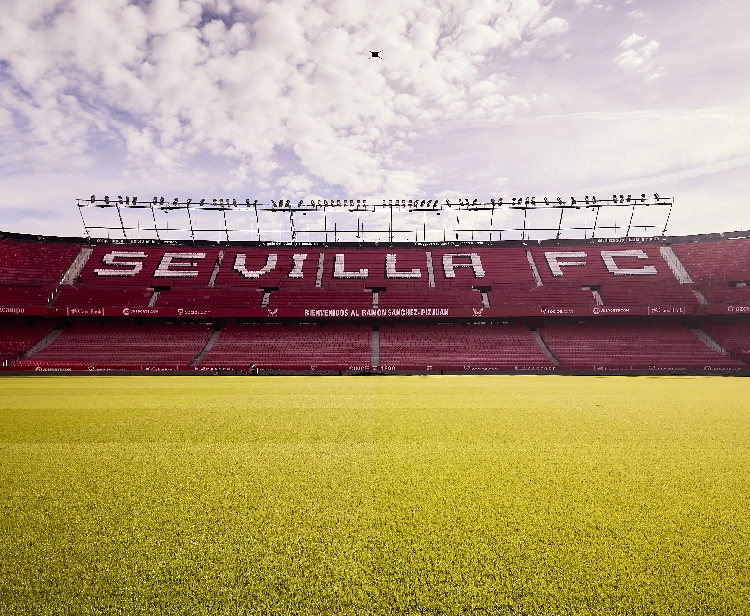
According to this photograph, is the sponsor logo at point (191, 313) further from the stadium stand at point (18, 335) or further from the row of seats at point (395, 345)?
the stadium stand at point (18, 335)

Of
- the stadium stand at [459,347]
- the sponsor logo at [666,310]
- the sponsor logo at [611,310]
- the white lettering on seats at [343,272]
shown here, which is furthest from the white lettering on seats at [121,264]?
the sponsor logo at [666,310]

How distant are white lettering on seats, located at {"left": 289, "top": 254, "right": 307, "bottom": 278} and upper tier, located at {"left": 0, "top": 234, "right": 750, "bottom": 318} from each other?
115mm

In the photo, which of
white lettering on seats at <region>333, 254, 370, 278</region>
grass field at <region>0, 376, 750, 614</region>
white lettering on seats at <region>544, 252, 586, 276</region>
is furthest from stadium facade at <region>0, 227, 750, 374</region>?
grass field at <region>0, 376, 750, 614</region>

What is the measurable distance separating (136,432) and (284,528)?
219 inches

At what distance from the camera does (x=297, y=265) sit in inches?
1630

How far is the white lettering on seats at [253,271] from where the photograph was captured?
39675mm

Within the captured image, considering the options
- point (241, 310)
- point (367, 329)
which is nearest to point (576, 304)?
point (367, 329)

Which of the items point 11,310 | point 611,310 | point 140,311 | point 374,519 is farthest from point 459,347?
point 11,310

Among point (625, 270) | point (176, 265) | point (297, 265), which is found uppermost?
point (297, 265)

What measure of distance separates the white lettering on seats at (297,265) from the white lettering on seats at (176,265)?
10.0m

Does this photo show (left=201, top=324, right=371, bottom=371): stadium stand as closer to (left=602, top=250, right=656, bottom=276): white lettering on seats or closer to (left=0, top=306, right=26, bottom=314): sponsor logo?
(left=0, top=306, right=26, bottom=314): sponsor logo

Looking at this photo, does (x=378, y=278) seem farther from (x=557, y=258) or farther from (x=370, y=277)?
(x=557, y=258)

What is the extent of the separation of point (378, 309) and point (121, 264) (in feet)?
93.0

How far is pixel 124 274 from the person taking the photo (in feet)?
125
